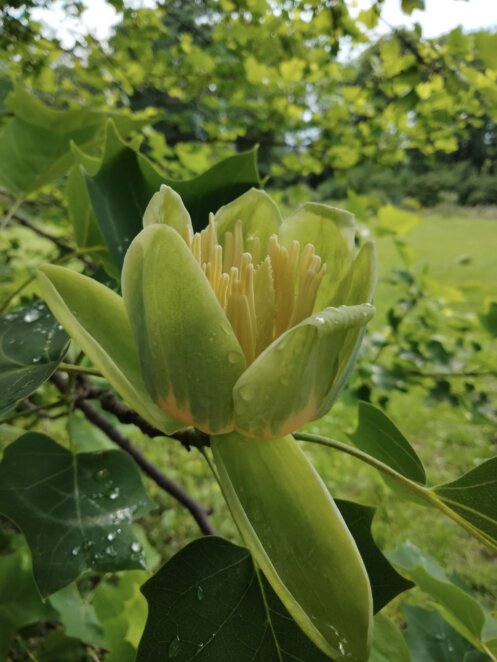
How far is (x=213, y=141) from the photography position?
7.34ft

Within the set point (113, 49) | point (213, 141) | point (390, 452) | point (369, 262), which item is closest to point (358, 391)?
point (390, 452)

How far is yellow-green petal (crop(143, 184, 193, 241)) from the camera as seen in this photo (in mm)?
408

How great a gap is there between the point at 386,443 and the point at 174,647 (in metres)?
0.25

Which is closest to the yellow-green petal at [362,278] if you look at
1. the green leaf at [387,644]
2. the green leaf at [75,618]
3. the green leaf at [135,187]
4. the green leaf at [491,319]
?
the green leaf at [135,187]

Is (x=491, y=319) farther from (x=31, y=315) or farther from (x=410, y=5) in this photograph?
(x=31, y=315)

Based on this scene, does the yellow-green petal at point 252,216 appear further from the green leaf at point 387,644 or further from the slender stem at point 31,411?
the green leaf at point 387,644

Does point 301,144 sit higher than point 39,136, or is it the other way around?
point 39,136

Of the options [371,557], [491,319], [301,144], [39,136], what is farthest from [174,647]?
[301,144]

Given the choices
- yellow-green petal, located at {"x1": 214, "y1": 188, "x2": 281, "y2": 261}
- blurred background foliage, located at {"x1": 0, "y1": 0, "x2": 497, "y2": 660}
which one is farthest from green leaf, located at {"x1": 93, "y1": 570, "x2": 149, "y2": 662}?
yellow-green petal, located at {"x1": 214, "y1": 188, "x2": 281, "y2": 261}

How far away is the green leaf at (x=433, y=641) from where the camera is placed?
0.66 m

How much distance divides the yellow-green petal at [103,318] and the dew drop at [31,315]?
0.14 metres

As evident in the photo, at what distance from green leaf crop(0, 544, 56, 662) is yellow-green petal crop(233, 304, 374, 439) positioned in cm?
74

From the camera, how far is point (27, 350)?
0.48 m

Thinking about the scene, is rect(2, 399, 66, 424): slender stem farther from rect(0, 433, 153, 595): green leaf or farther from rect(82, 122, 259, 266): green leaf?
rect(82, 122, 259, 266): green leaf
